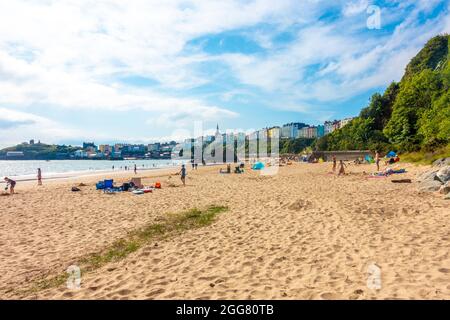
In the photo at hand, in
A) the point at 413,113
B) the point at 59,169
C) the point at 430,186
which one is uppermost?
the point at 413,113

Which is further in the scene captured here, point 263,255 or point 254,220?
point 254,220

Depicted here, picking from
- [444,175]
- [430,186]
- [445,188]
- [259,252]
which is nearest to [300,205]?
[259,252]

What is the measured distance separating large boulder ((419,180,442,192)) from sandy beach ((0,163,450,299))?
0.83m

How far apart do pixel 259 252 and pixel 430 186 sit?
444 inches

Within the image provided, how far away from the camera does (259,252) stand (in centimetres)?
693

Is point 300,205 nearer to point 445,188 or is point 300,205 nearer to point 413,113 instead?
point 445,188

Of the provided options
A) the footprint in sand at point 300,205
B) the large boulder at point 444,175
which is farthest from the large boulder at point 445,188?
the footprint in sand at point 300,205

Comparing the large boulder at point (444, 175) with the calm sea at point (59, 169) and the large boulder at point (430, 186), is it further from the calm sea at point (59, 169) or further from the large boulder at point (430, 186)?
the calm sea at point (59, 169)

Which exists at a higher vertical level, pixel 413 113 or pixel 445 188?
pixel 413 113
